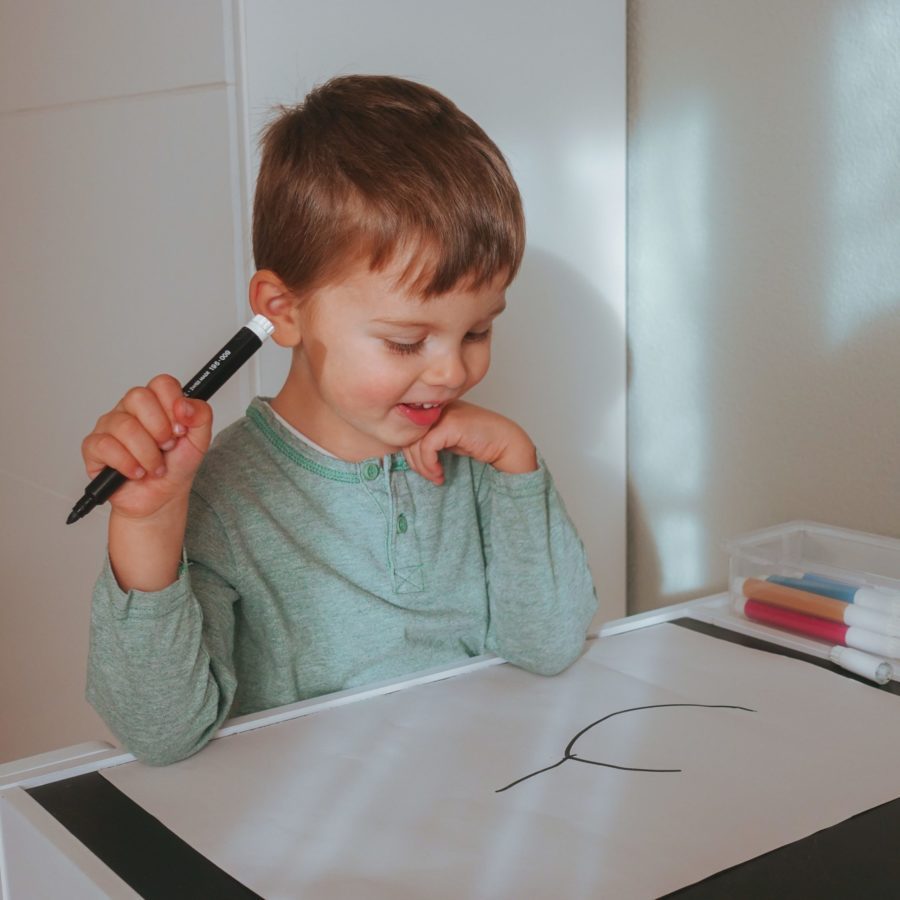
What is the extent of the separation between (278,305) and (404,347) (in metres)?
0.10

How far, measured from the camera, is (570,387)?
1.24 m

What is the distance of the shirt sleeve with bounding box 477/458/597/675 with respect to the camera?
2.68 feet

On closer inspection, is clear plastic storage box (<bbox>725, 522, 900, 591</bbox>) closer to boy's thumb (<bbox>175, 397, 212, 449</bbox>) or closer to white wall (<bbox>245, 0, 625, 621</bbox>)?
white wall (<bbox>245, 0, 625, 621</bbox>)

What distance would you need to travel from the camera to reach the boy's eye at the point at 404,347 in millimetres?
744

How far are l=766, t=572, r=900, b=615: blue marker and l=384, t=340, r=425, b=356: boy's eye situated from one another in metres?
0.36

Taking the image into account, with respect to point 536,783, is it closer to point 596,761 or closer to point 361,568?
point 596,761

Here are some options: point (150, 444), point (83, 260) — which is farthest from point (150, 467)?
point (83, 260)

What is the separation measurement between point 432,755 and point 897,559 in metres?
0.45

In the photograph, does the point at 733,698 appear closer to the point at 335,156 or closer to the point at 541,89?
the point at 335,156

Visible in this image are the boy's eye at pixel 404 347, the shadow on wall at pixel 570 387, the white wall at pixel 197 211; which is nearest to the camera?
the boy's eye at pixel 404 347

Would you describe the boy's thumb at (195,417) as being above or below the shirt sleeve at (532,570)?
above

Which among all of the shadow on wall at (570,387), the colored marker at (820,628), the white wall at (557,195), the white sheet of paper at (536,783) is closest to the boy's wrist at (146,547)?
the white sheet of paper at (536,783)

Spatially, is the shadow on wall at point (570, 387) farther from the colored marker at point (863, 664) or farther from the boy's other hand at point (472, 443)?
the colored marker at point (863, 664)

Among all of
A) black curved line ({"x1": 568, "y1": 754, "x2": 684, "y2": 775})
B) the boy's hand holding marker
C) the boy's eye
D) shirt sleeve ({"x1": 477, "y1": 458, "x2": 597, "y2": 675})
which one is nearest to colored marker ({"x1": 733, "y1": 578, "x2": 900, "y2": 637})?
shirt sleeve ({"x1": 477, "y1": 458, "x2": 597, "y2": 675})
